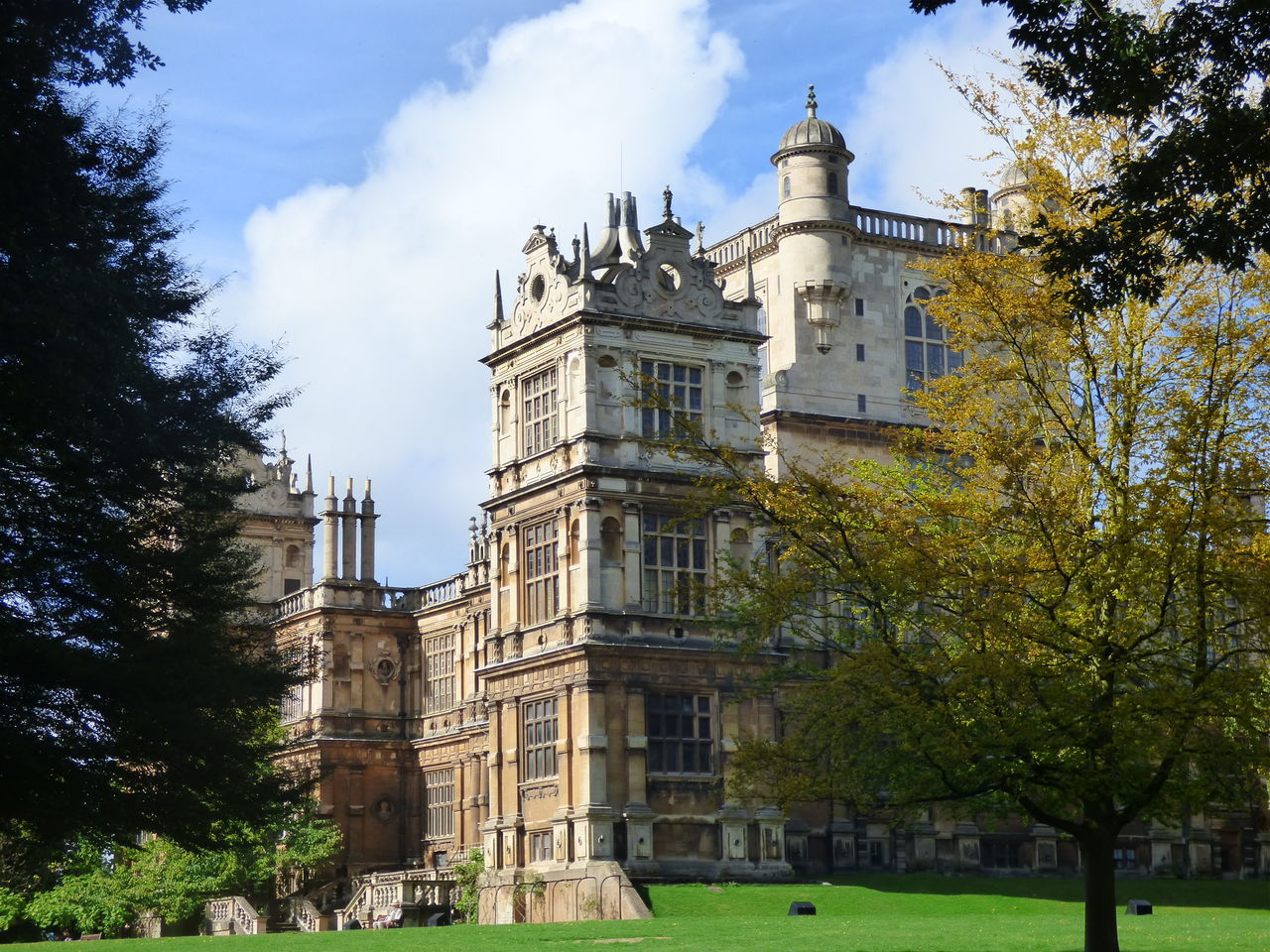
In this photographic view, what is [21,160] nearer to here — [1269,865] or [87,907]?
[87,907]

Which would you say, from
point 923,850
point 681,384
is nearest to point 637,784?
point 681,384

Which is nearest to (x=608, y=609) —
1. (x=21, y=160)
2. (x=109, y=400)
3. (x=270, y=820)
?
(x=270, y=820)

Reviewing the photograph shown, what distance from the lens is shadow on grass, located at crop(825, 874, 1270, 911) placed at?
4675 centimetres

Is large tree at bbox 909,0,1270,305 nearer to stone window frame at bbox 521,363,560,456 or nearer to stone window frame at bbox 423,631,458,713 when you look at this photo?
stone window frame at bbox 521,363,560,456

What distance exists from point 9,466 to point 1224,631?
1569 centimetres

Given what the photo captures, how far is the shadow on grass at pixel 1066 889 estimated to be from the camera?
46750 millimetres

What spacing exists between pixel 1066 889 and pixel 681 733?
1067cm

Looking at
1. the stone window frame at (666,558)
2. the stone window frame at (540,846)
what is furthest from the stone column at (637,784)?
the stone window frame at (666,558)

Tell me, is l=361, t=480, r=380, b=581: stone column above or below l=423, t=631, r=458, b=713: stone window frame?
above

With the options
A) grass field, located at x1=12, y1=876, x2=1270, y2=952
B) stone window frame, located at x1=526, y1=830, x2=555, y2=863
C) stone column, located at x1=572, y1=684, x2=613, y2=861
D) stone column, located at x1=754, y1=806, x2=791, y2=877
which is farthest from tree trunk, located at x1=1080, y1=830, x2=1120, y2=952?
stone window frame, located at x1=526, y1=830, x2=555, y2=863

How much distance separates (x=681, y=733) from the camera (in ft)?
163

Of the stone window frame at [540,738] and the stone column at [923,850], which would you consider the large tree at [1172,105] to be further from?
the stone column at [923,850]

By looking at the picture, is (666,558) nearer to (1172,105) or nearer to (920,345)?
(920,345)

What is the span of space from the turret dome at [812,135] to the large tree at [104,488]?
108ft
